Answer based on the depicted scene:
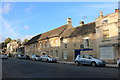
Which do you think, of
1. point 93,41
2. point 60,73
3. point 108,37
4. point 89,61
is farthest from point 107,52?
point 60,73

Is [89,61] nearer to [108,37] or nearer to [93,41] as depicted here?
[108,37]

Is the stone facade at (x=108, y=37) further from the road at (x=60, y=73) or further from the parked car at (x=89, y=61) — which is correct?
the road at (x=60, y=73)

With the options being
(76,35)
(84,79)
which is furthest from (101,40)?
(84,79)

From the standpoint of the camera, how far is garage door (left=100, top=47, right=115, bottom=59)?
68.9ft

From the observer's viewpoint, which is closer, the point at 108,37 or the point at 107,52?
the point at 107,52

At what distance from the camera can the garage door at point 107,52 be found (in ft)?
68.9

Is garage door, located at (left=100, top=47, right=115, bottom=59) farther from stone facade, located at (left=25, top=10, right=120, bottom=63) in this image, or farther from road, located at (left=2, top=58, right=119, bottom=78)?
road, located at (left=2, top=58, right=119, bottom=78)

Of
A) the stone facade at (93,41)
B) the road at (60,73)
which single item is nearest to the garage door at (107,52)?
the stone facade at (93,41)

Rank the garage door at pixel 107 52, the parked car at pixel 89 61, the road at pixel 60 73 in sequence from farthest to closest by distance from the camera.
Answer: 1. the garage door at pixel 107 52
2. the parked car at pixel 89 61
3. the road at pixel 60 73

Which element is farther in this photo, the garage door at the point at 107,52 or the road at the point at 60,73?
the garage door at the point at 107,52

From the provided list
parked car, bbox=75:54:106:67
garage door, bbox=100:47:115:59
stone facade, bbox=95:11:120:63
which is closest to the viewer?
parked car, bbox=75:54:106:67

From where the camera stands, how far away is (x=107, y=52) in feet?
70.9

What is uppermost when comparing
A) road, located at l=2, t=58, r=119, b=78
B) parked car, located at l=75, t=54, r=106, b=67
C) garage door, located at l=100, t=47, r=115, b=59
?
garage door, located at l=100, t=47, r=115, b=59

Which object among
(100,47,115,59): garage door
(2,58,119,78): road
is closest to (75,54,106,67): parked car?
(2,58,119,78): road
